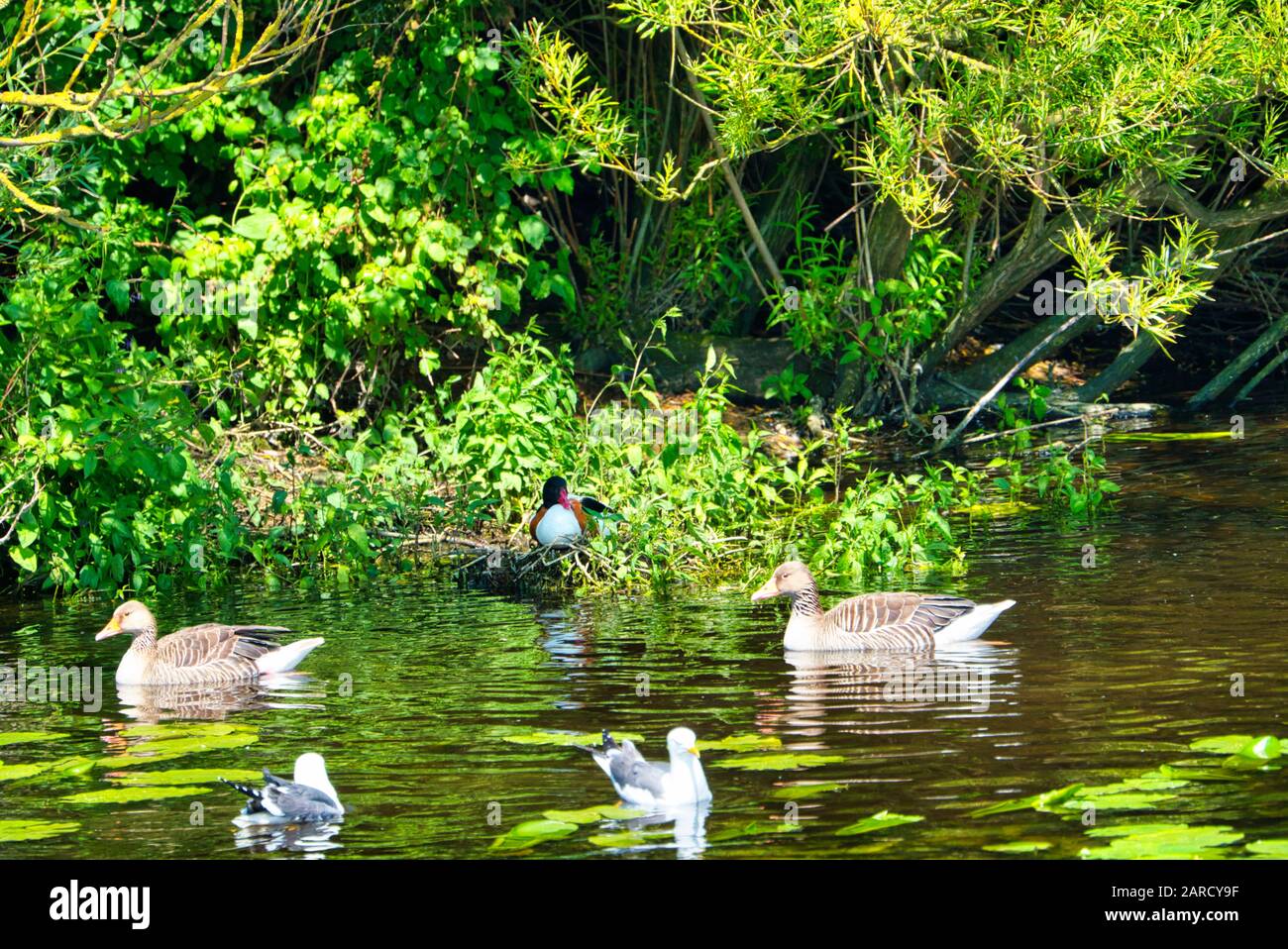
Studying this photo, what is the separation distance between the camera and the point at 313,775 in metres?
6.90

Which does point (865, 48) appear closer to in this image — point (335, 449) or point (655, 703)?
point (335, 449)

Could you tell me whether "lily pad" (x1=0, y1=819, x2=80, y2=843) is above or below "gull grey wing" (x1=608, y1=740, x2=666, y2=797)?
below

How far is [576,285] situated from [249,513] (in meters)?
6.79

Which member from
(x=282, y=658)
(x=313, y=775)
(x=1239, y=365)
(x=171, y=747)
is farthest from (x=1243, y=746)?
(x=1239, y=365)

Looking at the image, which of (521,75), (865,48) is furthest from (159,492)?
(865,48)

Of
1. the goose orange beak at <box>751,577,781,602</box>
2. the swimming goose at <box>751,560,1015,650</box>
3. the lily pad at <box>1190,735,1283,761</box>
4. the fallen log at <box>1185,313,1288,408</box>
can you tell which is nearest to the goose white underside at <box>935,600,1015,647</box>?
the swimming goose at <box>751,560,1015,650</box>

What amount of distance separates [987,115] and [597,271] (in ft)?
18.7

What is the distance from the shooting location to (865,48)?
1464cm

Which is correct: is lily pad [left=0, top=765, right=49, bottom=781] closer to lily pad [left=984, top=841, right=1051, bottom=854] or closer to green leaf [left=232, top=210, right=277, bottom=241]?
lily pad [left=984, top=841, right=1051, bottom=854]

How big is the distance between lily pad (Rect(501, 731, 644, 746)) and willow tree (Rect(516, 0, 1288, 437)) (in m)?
6.11

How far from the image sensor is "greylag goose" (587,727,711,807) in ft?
22.2

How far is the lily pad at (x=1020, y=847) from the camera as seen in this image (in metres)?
6.07

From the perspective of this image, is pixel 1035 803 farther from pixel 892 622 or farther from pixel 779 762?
pixel 892 622

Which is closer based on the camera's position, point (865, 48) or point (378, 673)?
point (378, 673)
